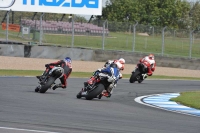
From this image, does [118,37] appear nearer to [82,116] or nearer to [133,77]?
[133,77]

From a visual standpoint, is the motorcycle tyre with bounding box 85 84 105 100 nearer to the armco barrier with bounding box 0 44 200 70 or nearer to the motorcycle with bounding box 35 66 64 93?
the motorcycle with bounding box 35 66 64 93

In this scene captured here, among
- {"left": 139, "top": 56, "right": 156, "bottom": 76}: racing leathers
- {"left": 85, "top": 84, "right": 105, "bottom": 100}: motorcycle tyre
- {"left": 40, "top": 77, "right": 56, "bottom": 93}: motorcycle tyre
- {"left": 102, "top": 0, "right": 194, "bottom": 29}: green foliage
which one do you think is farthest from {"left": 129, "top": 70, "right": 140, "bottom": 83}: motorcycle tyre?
{"left": 102, "top": 0, "right": 194, "bottom": 29}: green foliage

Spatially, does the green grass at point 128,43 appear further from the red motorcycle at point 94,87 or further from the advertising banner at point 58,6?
the red motorcycle at point 94,87

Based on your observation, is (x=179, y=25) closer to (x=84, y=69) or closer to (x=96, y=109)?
(x=84, y=69)

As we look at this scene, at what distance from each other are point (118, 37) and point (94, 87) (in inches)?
836

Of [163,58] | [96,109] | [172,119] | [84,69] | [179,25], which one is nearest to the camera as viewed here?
[172,119]

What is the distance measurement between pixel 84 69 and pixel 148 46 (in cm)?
578

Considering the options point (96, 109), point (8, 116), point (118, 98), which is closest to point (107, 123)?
point (8, 116)

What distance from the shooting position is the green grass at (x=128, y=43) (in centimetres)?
3738

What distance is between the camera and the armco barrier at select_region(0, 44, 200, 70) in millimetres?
33500

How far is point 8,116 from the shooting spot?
36.1ft

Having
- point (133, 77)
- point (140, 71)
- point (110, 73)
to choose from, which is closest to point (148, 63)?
point (140, 71)

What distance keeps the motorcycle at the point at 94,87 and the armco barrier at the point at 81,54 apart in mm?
17151

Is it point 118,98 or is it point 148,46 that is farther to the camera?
point 148,46
